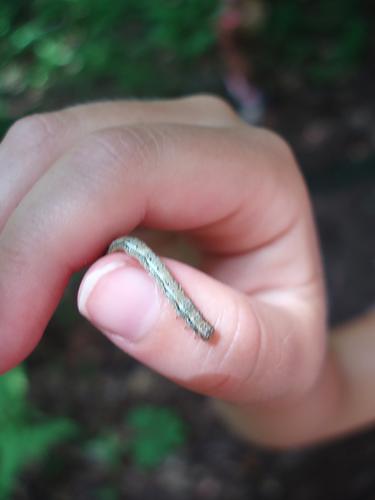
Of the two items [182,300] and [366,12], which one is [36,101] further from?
[366,12]

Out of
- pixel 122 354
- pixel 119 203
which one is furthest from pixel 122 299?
pixel 122 354

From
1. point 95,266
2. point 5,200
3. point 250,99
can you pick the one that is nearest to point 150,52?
point 250,99

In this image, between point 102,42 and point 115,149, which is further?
point 102,42

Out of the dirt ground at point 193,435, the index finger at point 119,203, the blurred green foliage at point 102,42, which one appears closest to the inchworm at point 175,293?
the index finger at point 119,203

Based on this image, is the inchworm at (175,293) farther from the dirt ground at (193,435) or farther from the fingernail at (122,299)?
the dirt ground at (193,435)

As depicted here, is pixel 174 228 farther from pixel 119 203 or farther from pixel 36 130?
pixel 36 130

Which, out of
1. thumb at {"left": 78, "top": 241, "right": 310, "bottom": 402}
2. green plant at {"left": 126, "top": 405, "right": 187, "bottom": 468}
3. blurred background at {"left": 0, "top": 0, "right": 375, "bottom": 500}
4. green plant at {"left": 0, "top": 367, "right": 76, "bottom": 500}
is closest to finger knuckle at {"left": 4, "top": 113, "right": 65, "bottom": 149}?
thumb at {"left": 78, "top": 241, "right": 310, "bottom": 402}

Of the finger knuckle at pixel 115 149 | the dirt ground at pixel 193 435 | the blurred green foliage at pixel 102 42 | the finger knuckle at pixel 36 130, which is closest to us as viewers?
the finger knuckle at pixel 115 149

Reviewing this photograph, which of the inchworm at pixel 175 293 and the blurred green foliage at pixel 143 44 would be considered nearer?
the inchworm at pixel 175 293
